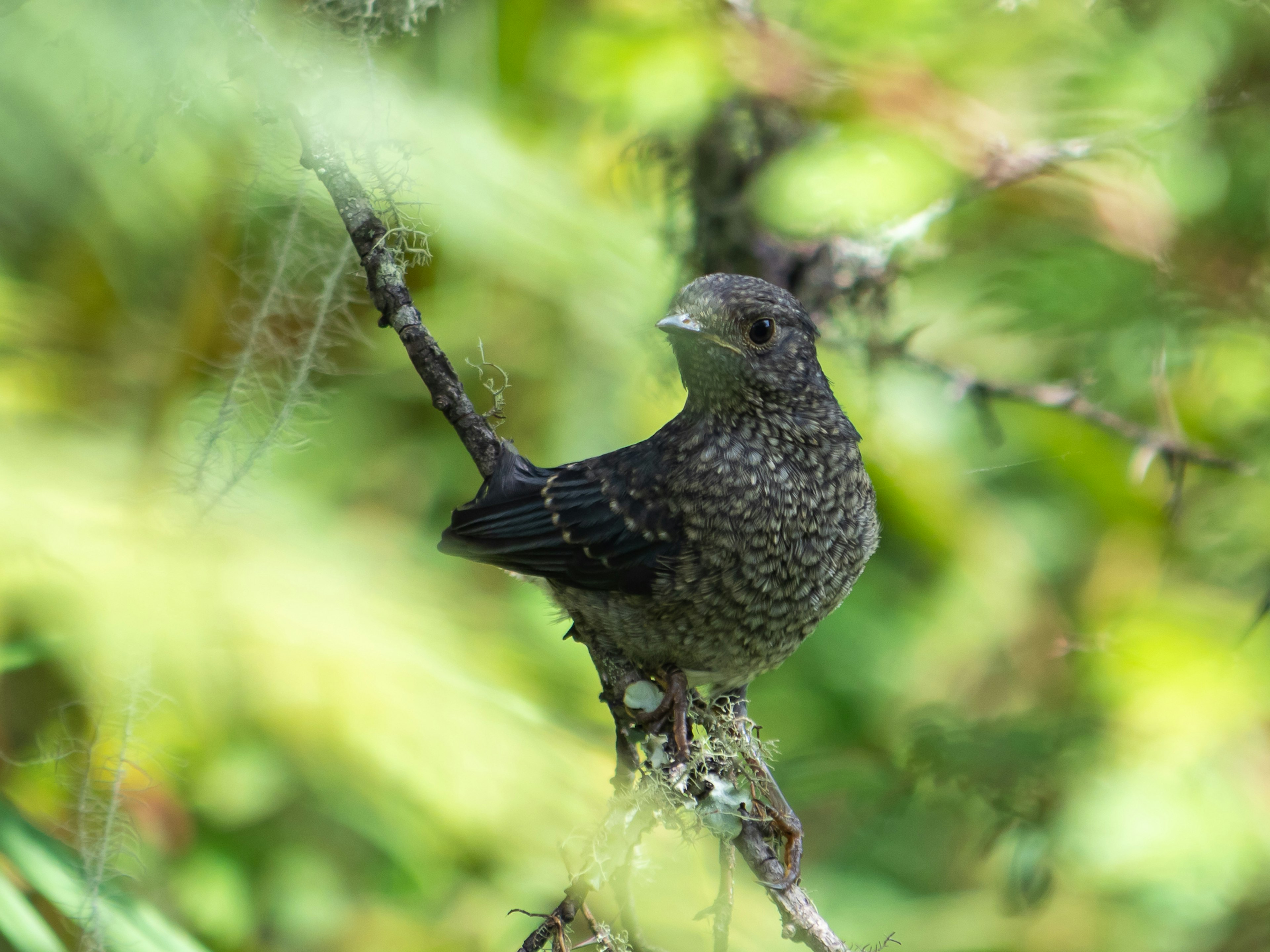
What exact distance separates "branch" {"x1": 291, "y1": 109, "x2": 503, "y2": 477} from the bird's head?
1.47 feet

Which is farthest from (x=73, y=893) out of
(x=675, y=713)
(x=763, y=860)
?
(x=763, y=860)

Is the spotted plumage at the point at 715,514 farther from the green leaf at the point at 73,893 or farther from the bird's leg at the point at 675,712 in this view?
the green leaf at the point at 73,893

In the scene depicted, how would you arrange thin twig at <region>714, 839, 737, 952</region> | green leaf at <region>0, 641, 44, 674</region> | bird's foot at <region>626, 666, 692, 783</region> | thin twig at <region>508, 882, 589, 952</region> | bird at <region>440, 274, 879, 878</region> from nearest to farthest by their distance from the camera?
thin twig at <region>508, 882, 589, 952</region>
thin twig at <region>714, 839, 737, 952</region>
bird's foot at <region>626, 666, 692, 783</region>
bird at <region>440, 274, 879, 878</region>
green leaf at <region>0, 641, 44, 674</region>

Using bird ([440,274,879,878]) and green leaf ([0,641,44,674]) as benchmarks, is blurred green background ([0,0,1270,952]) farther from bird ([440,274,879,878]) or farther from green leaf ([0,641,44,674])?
bird ([440,274,879,878])

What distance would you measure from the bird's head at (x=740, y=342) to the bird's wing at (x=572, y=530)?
0.23 m

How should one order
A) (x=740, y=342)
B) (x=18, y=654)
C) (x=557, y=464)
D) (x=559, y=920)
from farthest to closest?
1. (x=557, y=464)
2. (x=18, y=654)
3. (x=740, y=342)
4. (x=559, y=920)

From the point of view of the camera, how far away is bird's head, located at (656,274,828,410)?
1.97 m

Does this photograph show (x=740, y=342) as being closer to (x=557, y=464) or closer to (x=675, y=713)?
(x=675, y=713)

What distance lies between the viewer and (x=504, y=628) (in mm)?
3314

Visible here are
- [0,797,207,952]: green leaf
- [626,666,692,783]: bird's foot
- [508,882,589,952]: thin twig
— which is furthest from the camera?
[0,797,207,952]: green leaf

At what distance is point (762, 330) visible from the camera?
6.70 ft

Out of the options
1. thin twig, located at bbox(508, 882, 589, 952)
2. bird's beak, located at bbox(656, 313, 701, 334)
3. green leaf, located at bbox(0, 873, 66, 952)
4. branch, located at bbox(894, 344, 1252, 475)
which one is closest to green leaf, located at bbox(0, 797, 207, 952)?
green leaf, located at bbox(0, 873, 66, 952)

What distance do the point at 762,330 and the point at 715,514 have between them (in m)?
0.40

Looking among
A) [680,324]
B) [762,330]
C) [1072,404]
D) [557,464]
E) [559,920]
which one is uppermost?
[1072,404]
